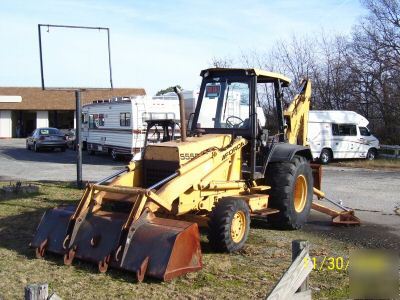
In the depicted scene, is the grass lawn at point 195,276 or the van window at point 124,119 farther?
the van window at point 124,119

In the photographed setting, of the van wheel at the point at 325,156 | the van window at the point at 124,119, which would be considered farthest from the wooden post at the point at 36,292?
the van wheel at the point at 325,156

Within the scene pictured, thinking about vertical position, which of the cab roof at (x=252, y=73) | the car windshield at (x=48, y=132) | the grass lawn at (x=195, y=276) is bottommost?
the grass lawn at (x=195, y=276)

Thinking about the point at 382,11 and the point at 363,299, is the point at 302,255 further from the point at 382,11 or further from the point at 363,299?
the point at 382,11

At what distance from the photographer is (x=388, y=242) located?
333 inches

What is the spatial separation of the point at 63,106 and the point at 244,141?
46.2 meters

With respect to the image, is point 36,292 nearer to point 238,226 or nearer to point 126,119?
point 238,226

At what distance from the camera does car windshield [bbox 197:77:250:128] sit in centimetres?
879

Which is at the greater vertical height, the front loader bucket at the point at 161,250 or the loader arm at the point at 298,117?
the loader arm at the point at 298,117

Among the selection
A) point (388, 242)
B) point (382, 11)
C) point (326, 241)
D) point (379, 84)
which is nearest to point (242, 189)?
point (326, 241)

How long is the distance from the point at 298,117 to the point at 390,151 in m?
19.5

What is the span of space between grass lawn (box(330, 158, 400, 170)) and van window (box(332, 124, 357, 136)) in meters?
1.38

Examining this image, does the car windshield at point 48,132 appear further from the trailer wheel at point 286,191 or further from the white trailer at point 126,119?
the trailer wheel at point 286,191

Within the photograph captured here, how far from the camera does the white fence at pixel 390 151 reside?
27.0m

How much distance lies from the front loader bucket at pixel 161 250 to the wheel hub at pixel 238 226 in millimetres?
1116
